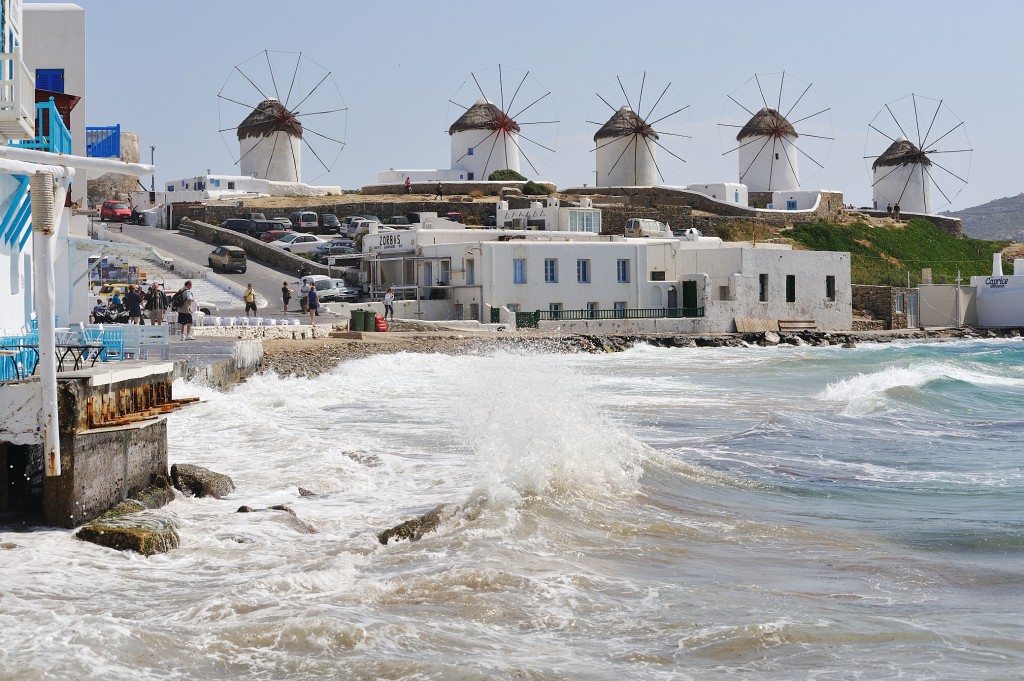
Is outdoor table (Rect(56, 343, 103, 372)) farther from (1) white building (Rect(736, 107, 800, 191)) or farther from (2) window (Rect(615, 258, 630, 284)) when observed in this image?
(1) white building (Rect(736, 107, 800, 191))

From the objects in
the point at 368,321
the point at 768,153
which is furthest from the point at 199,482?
the point at 768,153

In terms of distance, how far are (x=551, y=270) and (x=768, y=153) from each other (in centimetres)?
3992

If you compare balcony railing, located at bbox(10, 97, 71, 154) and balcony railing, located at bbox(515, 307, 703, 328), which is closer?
balcony railing, located at bbox(10, 97, 71, 154)

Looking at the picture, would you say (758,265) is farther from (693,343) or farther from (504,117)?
(504,117)

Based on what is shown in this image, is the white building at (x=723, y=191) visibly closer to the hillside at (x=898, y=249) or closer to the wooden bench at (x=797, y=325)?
the hillside at (x=898, y=249)

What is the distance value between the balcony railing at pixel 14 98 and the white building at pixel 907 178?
72733 mm

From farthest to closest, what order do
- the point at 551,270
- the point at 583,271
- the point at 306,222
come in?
the point at 306,222 < the point at 583,271 < the point at 551,270

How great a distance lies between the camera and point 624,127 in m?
72.8

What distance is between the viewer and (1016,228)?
164375 millimetres

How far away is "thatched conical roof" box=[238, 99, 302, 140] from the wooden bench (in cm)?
3657

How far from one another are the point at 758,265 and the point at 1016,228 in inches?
5298

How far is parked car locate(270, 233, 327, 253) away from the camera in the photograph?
4825 cm

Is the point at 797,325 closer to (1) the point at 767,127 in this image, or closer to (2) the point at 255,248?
(2) the point at 255,248

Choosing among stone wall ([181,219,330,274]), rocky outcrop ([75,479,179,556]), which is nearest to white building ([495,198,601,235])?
stone wall ([181,219,330,274])
